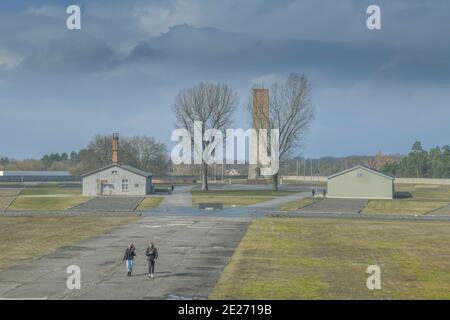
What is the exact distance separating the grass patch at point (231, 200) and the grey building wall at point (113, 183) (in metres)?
9.72

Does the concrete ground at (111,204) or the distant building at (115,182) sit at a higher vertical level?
the distant building at (115,182)

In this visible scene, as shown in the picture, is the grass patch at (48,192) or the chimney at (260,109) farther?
the chimney at (260,109)

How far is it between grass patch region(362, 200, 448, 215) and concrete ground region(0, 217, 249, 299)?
31.1m

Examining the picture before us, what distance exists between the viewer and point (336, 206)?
3408 inches

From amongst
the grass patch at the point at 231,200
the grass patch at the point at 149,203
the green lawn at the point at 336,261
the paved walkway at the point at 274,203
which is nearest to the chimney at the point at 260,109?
the grass patch at the point at 231,200

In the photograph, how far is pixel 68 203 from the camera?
8900 centimetres

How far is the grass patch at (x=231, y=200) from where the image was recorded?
8912 cm

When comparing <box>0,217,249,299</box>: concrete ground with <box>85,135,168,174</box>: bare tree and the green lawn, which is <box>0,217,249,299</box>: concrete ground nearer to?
the green lawn

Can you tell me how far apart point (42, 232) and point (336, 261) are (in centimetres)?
2747

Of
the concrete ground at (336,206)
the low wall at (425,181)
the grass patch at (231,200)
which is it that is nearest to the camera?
the concrete ground at (336,206)

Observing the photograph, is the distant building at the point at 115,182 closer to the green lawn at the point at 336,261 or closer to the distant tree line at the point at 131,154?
A: the green lawn at the point at 336,261

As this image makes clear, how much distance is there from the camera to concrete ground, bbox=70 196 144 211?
8235cm

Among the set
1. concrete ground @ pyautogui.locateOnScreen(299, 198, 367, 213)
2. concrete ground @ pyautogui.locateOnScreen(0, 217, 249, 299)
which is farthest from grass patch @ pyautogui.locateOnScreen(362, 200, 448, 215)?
concrete ground @ pyautogui.locateOnScreen(0, 217, 249, 299)
